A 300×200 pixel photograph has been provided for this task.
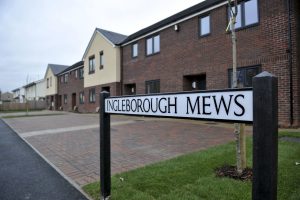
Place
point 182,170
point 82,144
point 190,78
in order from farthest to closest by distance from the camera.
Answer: point 190,78 → point 82,144 → point 182,170

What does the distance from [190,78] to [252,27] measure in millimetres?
4916

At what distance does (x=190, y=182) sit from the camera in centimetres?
419

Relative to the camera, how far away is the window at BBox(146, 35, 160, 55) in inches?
703


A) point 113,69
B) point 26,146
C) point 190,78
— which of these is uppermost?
point 113,69

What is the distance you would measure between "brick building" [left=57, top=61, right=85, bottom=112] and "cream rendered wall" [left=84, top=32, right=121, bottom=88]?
3.07 m

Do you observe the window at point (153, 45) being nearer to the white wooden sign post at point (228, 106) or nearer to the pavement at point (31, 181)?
the pavement at point (31, 181)

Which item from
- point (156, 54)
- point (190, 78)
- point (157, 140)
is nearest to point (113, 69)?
point (156, 54)

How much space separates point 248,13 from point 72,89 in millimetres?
26768

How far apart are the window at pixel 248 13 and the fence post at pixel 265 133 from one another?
11.2 m

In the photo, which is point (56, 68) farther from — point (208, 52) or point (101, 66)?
point (208, 52)

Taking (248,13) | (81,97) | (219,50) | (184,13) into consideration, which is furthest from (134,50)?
(81,97)

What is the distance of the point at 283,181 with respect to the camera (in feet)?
13.1

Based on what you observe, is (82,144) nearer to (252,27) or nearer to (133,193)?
(133,193)

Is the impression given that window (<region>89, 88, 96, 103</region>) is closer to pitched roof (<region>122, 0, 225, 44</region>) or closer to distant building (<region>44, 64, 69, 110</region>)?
pitched roof (<region>122, 0, 225, 44</region>)
